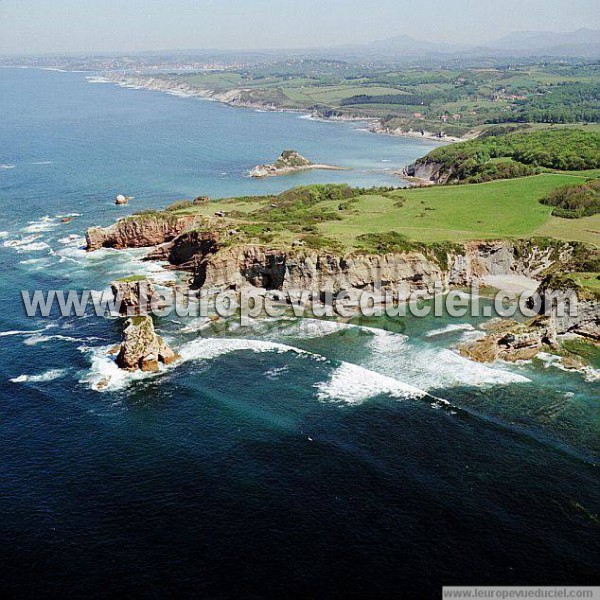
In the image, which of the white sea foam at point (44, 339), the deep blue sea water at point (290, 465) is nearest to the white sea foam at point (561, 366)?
the deep blue sea water at point (290, 465)

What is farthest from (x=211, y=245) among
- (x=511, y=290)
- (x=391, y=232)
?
(x=511, y=290)

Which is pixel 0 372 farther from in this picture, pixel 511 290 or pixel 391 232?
pixel 511 290

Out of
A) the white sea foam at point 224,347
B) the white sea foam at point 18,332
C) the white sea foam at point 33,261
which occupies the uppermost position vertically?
the white sea foam at point 33,261

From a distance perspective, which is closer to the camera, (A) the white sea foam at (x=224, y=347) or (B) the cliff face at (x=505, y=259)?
(A) the white sea foam at (x=224, y=347)

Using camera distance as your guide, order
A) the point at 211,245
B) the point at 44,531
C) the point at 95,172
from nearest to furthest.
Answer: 1. the point at 44,531
2. the point at 211,245
3. the point at 95,172

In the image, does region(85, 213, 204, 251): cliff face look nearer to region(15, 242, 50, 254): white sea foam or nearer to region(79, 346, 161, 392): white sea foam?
region(15, 242, 50, 254): white sea foam

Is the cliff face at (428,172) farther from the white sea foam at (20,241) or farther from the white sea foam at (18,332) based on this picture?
the white sea foam at (18,332)

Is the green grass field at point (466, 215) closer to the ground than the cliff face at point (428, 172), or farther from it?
farther from it
